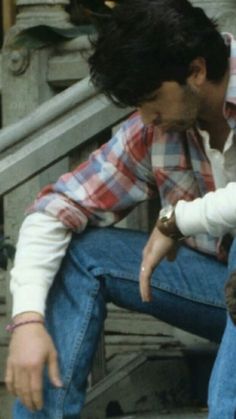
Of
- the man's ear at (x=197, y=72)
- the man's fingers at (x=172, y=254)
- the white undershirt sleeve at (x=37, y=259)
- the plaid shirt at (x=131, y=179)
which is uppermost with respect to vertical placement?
the man's ear at (x=197, y=72)

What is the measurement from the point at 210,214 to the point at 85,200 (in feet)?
1.68

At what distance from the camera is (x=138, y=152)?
5.85 metres

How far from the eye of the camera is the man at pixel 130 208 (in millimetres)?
5512

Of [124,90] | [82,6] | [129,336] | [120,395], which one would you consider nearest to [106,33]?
[124,90]

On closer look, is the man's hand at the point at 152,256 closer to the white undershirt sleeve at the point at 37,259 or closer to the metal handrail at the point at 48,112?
the white undershirt sleeve at the point at 37,259

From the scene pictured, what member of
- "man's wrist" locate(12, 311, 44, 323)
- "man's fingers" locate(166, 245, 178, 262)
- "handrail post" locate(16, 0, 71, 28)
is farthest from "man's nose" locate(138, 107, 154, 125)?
"handrail post" locate(16, 0, 71, 28)

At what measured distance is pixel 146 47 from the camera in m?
5.47

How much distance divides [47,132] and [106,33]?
1018 mm

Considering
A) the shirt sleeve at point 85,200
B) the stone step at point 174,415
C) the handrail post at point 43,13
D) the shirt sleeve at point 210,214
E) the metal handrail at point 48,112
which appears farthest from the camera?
the handrail post at point 43,13

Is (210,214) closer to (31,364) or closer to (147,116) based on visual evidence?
(147,116)

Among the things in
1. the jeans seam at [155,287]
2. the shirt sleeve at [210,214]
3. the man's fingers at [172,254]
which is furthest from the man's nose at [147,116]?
the jeans seam at [155,287]

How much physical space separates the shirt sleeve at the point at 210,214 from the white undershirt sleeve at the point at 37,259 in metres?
0.40

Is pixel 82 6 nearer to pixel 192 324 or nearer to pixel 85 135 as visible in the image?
pixel 85 135

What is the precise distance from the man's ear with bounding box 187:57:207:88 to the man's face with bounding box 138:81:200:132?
0.02 metres
